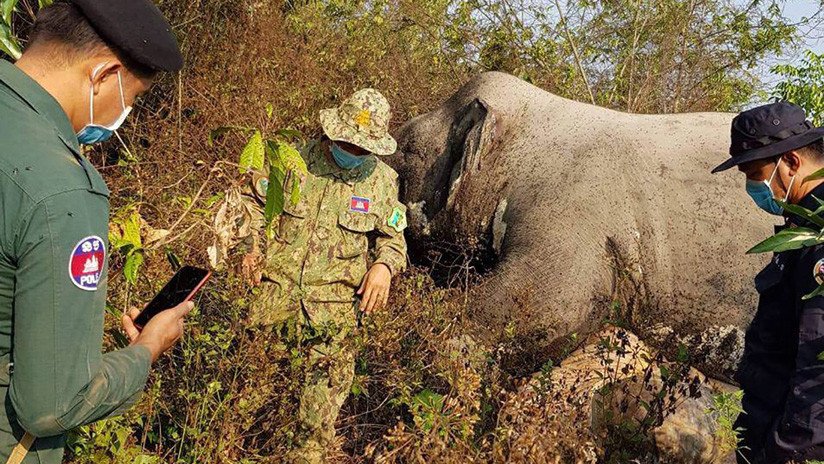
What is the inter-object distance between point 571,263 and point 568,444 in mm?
2880

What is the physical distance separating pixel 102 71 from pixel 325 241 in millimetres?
2569

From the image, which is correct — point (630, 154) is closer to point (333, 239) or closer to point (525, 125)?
point (525, 125)

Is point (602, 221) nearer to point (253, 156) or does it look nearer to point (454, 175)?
point (454, 175)

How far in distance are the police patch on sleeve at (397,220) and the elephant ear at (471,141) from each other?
2183 mm

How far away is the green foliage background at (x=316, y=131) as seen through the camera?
3312mm

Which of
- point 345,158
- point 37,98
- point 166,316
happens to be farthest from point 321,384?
point 37,98

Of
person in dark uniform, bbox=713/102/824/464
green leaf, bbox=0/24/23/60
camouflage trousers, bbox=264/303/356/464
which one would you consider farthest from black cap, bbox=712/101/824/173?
green leaf, bbox=0/24/23/60

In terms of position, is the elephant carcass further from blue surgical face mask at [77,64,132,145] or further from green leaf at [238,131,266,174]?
blue surgical face mask at [77,64,132,145]

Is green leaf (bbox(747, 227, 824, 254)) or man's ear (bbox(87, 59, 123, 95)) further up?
man's ear (bbox(87, 59, 123, 95))

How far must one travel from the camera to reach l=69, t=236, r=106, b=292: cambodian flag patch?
182 cm

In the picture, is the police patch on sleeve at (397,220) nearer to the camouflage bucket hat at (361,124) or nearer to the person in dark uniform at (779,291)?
the camouflage bucket hat at (361,124)

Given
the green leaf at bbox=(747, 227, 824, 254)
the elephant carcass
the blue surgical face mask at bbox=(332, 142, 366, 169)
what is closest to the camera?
the green leaf at bbox=(747, 227, 824, 254)

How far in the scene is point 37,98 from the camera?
1919 mm

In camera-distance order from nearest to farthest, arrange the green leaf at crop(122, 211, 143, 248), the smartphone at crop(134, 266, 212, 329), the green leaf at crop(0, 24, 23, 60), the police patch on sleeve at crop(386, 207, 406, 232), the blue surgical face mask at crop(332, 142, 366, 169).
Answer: the smartphone at crop(134, 266, 212, 329) < the green leaf at crop(0, 24, 23, 60) < the green leaf at crop(122, 211, 143, 248) < the blue surgical face mask at crop(332, 142, 366, 169) < the police patch on sleeve at crop(386, 207, 406, 232)
